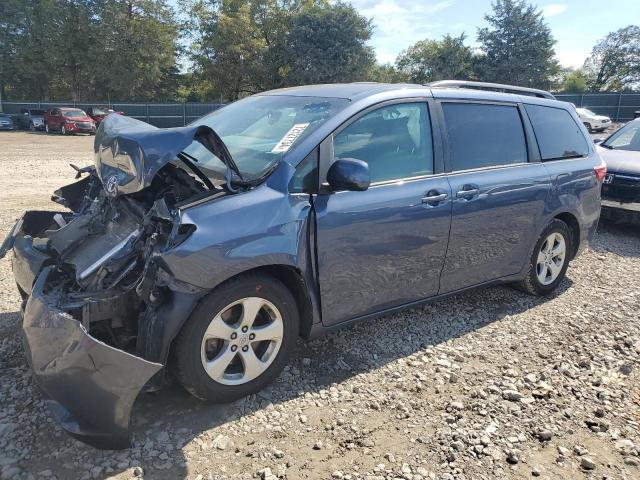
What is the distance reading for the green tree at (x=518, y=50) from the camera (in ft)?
142

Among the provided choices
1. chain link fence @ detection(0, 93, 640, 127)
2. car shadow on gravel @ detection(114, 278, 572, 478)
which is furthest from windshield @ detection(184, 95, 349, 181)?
chain link fence @ detection(0, 93, 640, 127)

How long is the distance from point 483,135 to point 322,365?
2225 millimetres

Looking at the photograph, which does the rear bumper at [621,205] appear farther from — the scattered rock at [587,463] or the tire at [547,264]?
the scattered rock at [587,463]

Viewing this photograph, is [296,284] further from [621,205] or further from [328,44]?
[328,44]

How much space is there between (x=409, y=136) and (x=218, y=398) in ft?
7.12

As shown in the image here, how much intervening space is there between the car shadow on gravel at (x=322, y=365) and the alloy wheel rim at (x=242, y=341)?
204mm

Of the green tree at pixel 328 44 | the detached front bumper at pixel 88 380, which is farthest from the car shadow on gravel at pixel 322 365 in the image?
the green tree at pixel 328 44

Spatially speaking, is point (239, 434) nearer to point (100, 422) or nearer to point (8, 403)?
point (100, 422)

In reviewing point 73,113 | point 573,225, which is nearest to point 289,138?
point 573,225

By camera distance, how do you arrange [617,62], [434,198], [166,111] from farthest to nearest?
1. [617,62]
2. [166,111]
3. [434,198]

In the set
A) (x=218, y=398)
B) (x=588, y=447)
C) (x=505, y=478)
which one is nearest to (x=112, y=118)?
(x=218, y=398)

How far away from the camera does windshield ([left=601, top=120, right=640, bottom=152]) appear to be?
8.03 metres

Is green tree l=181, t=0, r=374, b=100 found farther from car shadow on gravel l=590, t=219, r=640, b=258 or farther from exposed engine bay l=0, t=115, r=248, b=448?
exposed engine bay l=0, t=115, r=248, b=448

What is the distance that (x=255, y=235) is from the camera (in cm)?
279
